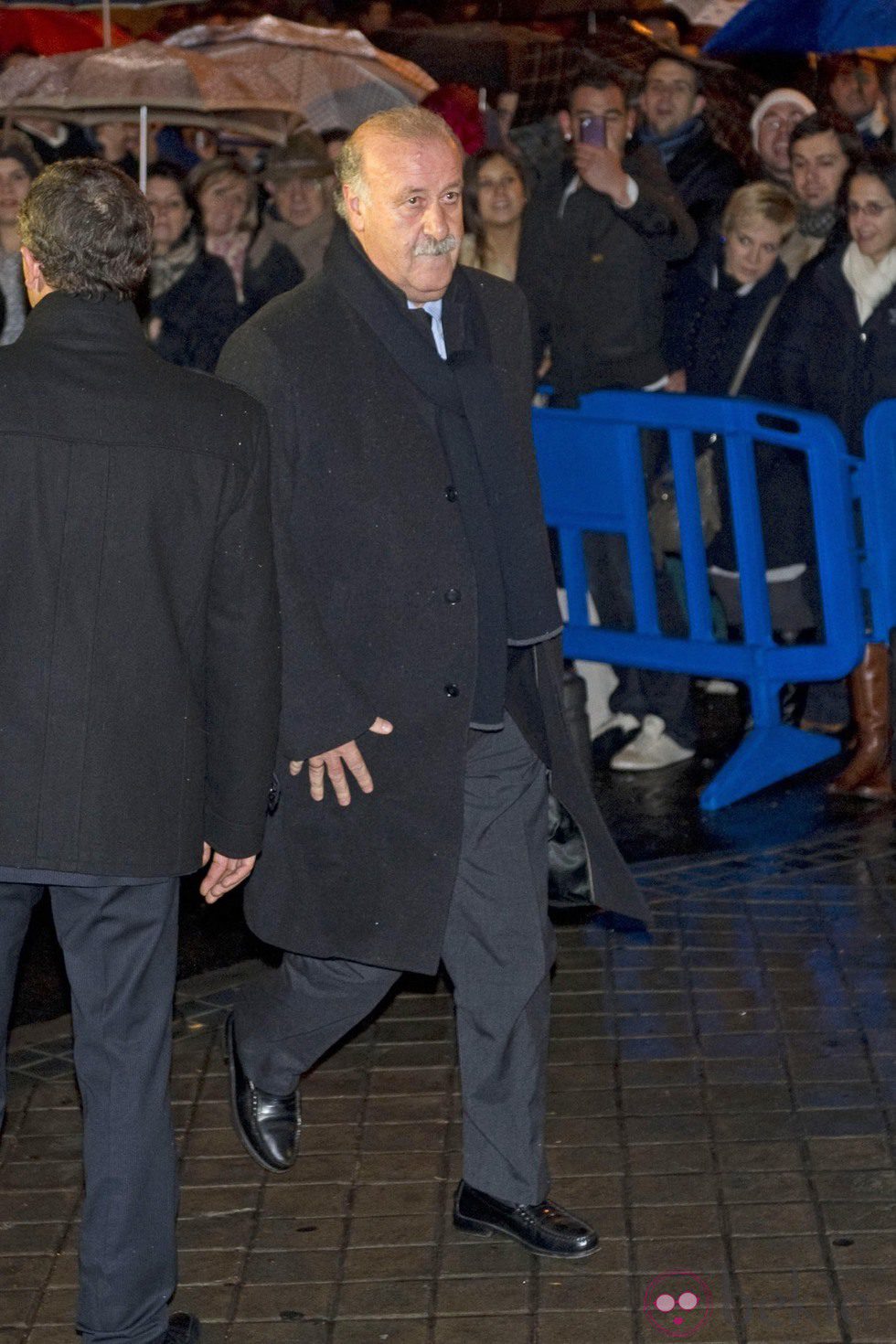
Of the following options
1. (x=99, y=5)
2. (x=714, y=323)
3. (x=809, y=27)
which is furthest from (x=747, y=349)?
(x=99, y=5)

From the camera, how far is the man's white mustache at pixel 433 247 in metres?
4.33

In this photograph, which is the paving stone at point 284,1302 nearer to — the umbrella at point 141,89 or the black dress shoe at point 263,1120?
the black dress shoe at point 263,1120

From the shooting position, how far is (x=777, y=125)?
34.7 feet

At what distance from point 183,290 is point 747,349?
2.60m

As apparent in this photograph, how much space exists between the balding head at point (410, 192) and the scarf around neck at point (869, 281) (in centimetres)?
432

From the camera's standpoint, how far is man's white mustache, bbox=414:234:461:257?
4332 mm

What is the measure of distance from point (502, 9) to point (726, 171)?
868cm

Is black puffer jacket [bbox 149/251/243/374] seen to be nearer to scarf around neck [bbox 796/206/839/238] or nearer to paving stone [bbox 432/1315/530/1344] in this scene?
scarf around neck [bbox 796/206/839/238]

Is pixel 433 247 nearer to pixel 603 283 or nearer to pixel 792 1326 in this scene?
pixel 792 1326

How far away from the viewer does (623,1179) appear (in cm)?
488

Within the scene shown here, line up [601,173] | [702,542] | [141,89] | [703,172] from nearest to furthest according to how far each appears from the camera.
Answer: [702,542] < [601,173] < [703,172] < [141,89]

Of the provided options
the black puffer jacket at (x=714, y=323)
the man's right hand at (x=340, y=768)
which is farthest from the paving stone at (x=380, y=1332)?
the black puffer jacket at (x=714, y=323)

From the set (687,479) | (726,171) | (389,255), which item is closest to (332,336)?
(389,255)

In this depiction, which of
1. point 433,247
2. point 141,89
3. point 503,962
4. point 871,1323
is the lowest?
point 141,89
